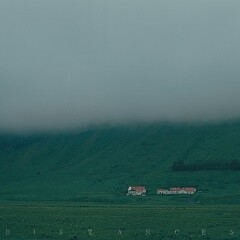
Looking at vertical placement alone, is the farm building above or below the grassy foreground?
below

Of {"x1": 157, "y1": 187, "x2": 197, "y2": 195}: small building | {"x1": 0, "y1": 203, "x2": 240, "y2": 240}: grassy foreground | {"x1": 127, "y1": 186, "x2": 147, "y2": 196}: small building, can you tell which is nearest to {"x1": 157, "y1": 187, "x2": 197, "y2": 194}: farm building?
{"x1": 157, "y1": 187, "x2": 197, "y2": 195}: small building

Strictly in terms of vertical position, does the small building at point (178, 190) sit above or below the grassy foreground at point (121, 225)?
below

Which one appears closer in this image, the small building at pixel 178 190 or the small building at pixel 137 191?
the small building at pixel 178 190

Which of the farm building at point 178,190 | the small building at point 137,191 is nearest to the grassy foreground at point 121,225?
the farm building at point 178,190

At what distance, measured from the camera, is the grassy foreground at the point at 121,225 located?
78306 mm

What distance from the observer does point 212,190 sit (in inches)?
7318

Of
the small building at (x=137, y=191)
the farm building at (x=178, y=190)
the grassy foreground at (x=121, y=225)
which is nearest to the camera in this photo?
the grassy foreground at (x=121, y=225)

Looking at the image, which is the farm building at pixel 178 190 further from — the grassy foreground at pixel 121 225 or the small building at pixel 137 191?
the grassy foreground at pixel 121 225

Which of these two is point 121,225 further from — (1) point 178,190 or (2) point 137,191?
(2) point 137,191

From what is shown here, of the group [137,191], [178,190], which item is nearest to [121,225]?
[178,190]

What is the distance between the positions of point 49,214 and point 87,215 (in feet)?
24.2

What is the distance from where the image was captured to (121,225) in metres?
89.4

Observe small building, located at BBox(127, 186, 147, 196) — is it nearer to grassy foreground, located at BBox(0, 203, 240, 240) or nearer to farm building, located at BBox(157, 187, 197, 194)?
farm building, located at BBox(157, 187, 197, 194)

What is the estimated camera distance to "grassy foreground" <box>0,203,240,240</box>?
78.3 meters
